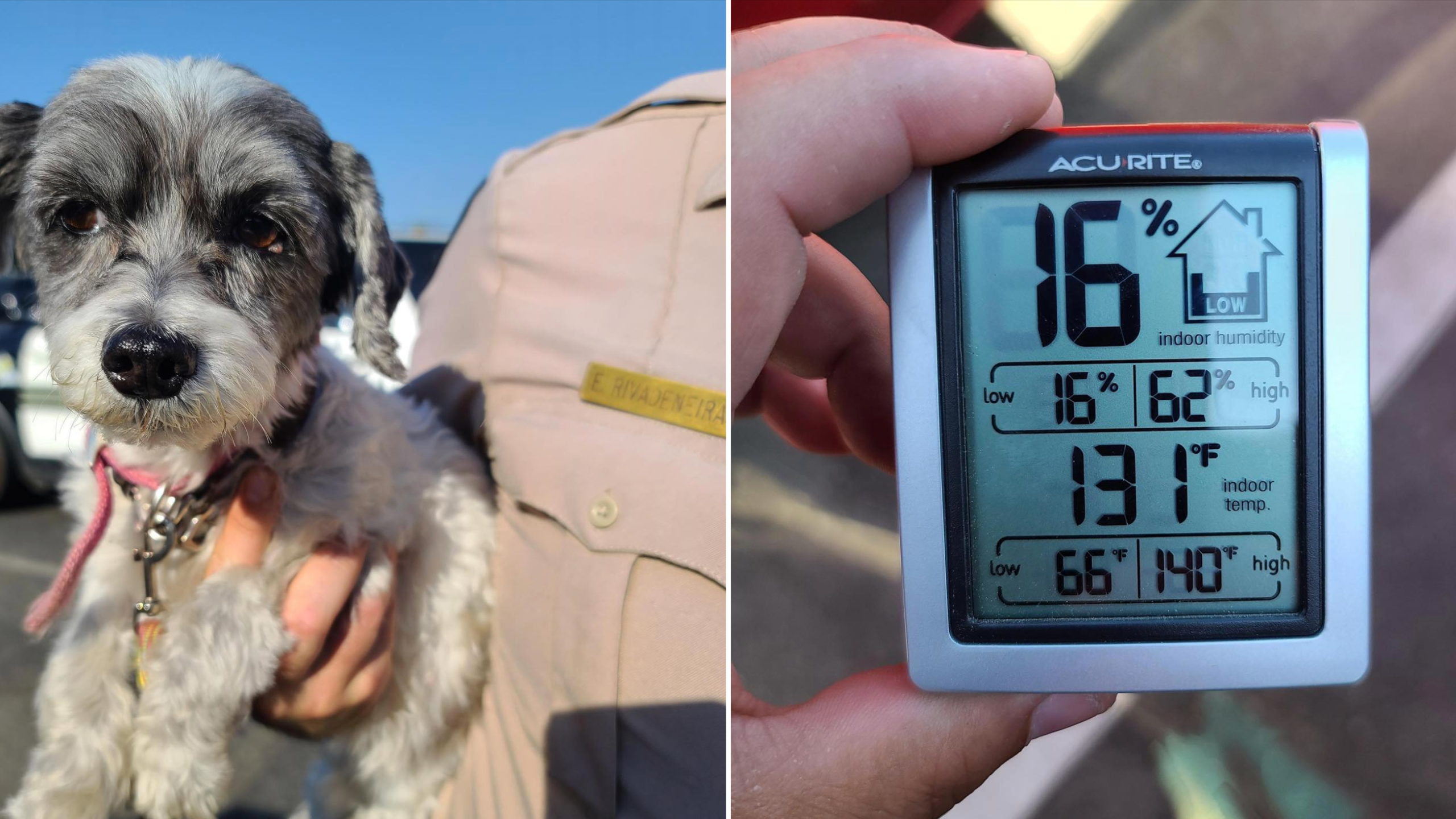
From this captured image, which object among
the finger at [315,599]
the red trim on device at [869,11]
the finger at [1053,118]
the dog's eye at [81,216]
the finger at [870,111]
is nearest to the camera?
the finger at [870,111]

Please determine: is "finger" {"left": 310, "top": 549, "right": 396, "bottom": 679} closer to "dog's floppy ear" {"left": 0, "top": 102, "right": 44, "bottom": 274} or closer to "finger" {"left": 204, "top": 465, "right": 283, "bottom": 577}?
"finger" {"left": 204, "top": 465, "right": 283, "bottom": 577}

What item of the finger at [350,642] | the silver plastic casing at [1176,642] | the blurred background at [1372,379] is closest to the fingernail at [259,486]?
the finger at [350,642]

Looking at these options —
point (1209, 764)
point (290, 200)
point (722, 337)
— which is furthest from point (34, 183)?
point (1209, 764)

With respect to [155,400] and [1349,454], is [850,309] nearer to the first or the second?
[1349,454]

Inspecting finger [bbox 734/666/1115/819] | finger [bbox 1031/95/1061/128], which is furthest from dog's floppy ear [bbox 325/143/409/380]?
finger [bbox 1031/95/1061/128]

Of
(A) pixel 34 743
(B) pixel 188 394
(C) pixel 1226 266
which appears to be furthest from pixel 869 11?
(A) pixel 34 743

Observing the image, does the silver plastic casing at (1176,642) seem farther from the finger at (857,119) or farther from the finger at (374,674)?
the finger at (374,674)

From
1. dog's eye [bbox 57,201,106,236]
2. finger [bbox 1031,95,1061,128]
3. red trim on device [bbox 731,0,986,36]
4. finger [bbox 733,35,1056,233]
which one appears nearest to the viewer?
finger [bbox 733,35,1056,233]
